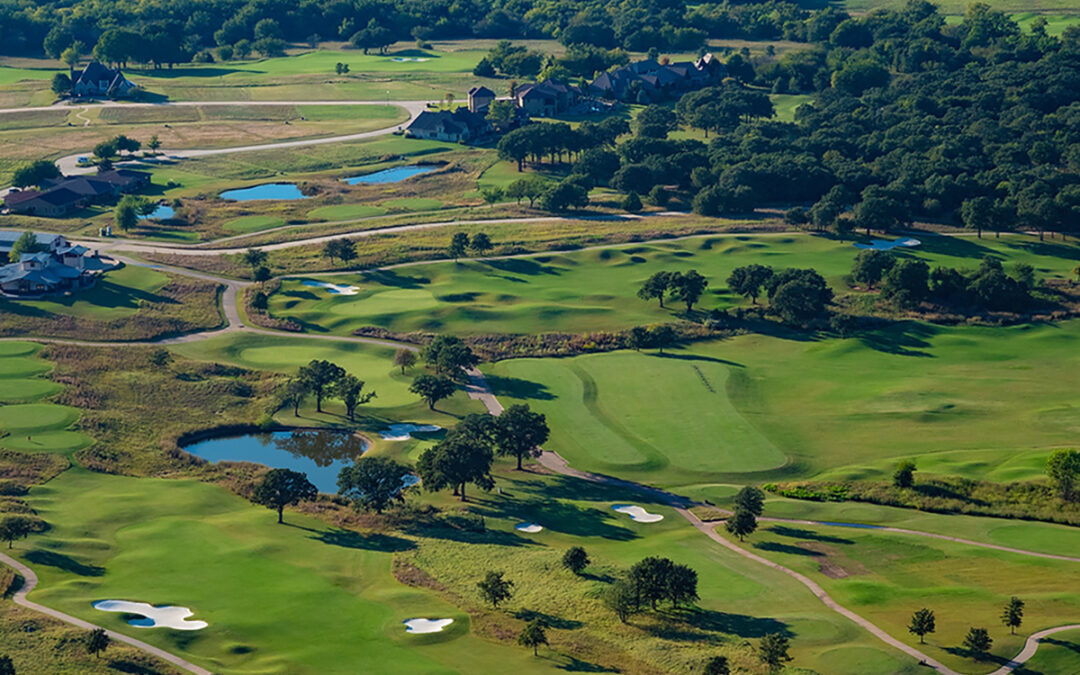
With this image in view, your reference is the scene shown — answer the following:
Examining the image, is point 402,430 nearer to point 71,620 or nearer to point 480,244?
point 71,620

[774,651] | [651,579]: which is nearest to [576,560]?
[651,579]

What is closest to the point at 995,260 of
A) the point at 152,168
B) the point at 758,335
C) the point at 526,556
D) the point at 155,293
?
the point at 758,335

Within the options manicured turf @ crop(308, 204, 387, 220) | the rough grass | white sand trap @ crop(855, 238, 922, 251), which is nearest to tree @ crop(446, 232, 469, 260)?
manicured turf @ crop(308, 204, 387, 220)

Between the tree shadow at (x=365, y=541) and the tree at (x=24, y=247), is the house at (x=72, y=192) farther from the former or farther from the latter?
the tree shadow at (x=365, y=541)

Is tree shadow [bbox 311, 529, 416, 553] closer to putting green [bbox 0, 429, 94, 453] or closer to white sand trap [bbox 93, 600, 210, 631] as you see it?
white sand trap [bbox 93, 600, 210, 631]

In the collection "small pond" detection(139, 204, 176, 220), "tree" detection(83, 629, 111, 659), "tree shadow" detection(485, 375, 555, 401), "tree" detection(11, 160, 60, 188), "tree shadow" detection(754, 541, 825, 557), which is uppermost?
"tree" detection(11, 160, 60, 188)

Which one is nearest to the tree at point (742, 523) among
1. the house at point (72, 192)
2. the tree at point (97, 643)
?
the tree at point (97, 643)
